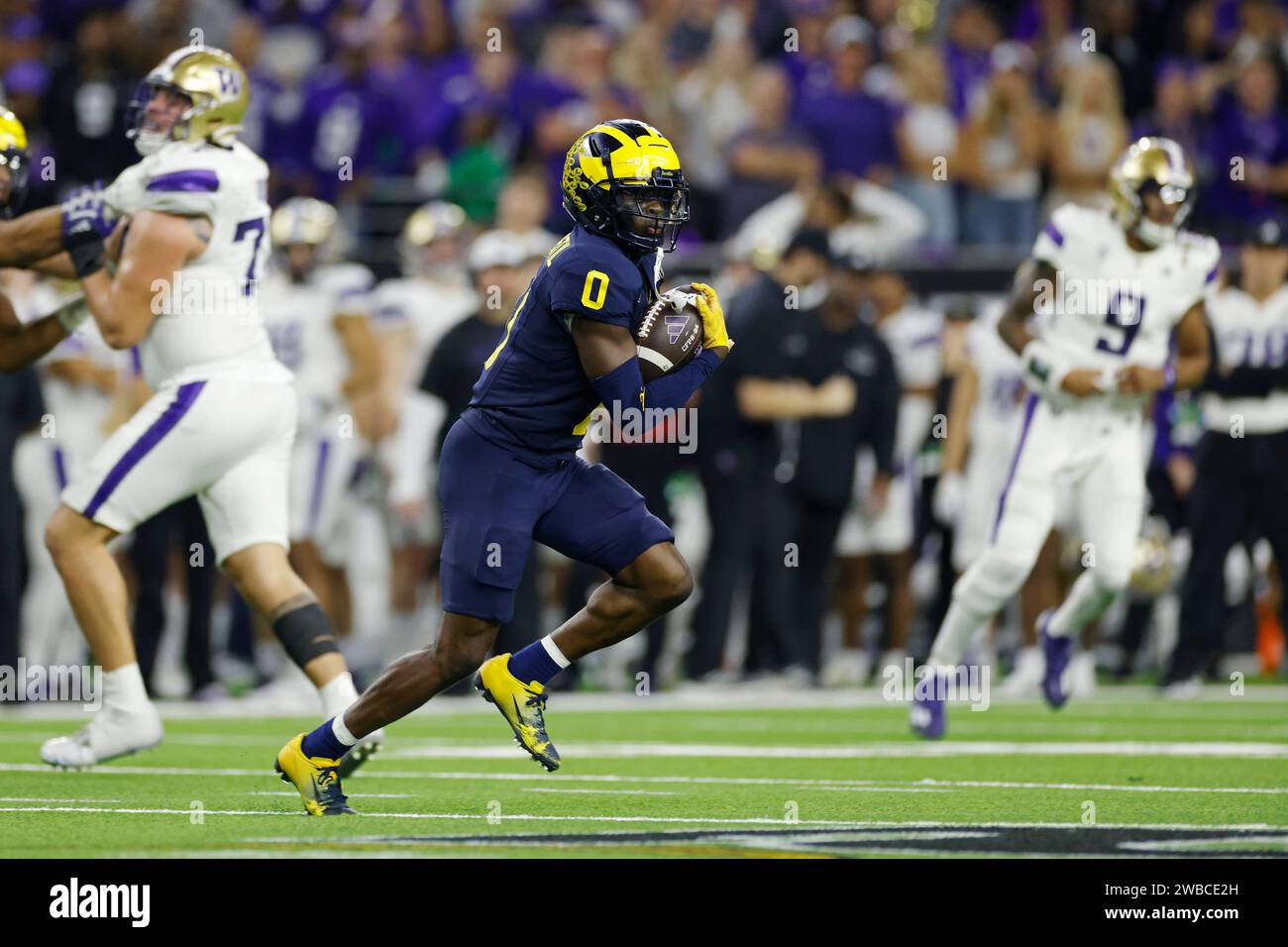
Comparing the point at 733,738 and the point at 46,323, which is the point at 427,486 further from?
the point at 46,323

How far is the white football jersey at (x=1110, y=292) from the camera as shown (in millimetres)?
10719

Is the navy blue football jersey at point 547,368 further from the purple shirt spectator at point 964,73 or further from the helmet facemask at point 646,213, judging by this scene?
the purple shirt spectator at point 964,73

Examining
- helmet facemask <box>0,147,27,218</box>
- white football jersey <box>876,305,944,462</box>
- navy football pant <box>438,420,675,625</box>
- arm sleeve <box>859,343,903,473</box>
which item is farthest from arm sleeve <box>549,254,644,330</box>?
white football jersey <box>876,305,944,462</box>

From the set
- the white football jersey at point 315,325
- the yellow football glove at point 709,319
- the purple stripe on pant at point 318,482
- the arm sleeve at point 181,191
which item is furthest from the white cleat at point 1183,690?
the arm sleeve at point 181,191

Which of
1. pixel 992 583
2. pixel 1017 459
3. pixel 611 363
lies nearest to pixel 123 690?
pixel 611 363

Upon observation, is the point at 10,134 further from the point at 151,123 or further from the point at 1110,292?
the point at 1110,292

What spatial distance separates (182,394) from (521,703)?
1921 mm

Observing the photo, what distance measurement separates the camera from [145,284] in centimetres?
816

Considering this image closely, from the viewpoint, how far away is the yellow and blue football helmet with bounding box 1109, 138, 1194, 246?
34.7 feet

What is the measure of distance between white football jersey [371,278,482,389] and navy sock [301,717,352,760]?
6696 millimetres

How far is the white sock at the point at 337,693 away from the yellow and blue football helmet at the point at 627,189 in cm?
184

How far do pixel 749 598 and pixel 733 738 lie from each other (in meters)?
3.69

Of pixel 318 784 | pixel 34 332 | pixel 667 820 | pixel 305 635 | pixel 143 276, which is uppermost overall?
pixel 143 276

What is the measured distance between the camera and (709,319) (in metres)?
7.06
